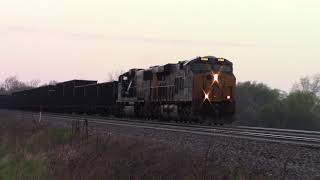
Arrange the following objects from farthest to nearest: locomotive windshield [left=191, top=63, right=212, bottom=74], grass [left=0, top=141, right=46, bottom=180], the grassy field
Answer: locomotive windshield [left=191, top=63, right=212, bottom=74] → grass [left=0, top=141, right=46, bottom=180] → the grassy field

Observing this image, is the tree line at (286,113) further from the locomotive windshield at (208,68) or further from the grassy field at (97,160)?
the grassy field at (97,160)

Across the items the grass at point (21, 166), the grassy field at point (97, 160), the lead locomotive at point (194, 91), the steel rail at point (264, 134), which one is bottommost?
the grass at point (21, 166)

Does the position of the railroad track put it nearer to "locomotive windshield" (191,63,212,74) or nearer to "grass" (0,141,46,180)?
"grass" (0,141,46,180)

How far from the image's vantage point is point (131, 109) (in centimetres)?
4278

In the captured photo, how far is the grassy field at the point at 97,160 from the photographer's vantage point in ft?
36.8

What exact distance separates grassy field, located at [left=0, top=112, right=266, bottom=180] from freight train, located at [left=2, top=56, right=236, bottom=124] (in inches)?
A: 412

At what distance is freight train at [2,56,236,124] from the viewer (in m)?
32.5

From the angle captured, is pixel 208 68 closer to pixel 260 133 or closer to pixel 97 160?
pixel 260 133

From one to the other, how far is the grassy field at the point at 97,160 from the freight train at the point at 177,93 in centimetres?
1047

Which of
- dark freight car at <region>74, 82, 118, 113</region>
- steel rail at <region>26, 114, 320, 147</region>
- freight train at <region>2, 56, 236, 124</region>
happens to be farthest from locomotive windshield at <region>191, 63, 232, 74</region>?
dark freight car at <region>74, 82, 118, 113</region>

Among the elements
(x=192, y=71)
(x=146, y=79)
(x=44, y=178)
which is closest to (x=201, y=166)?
(x=44, y=178)

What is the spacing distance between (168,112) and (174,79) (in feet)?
6.90

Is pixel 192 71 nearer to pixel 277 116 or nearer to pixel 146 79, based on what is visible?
pixel 146 79

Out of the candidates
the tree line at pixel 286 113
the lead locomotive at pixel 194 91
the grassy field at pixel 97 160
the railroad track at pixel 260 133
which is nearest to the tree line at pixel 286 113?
the tree line at pixel 286 113
